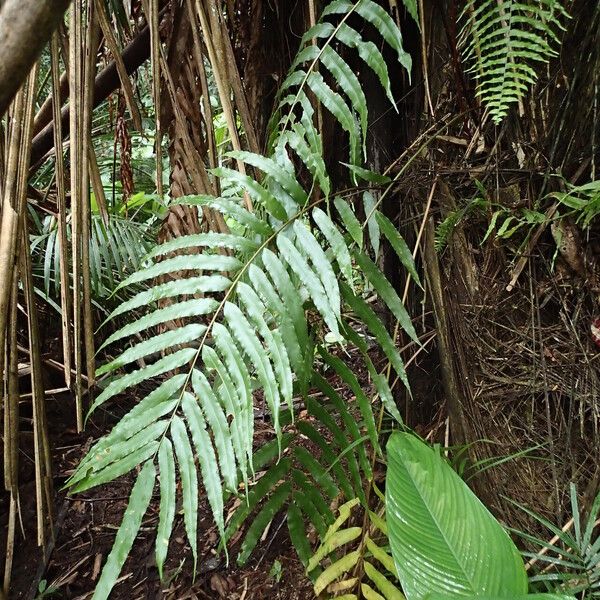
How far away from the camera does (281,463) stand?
3.62 feet

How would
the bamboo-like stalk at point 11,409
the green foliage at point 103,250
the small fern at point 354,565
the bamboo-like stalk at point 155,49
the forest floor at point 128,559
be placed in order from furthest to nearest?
the green foliage at point 103,250, the forest floor at point 128,559, the small fern at point 354,565, the bamboo-like stalk at point 155,49, the bamboo-like stalk at point 11,409

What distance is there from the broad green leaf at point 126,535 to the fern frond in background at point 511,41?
2.27ft

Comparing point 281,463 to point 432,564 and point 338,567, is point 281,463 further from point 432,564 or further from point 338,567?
point 432,564

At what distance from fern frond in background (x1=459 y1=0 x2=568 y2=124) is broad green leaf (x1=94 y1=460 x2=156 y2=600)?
69cm

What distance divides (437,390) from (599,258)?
1.52 ft

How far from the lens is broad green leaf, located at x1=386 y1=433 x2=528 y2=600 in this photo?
73 centimetres

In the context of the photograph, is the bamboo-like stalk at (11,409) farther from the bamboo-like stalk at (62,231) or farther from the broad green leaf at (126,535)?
the broad green leaf at (126,535)

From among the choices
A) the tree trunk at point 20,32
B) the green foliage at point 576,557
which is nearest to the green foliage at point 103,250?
the green foliage at point 576,557

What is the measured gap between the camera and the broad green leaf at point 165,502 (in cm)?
74

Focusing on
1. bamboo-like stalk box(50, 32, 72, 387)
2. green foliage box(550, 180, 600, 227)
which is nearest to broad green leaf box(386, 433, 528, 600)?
green foliage box(550, 180, 600, 227)

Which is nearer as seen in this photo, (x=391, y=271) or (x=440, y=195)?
(x=440, y=195)

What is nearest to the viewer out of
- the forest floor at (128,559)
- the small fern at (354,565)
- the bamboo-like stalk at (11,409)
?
the bamboo-like stalk at (11,409)

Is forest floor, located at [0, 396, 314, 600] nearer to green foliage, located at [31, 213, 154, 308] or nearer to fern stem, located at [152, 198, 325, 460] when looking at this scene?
green foliage, located at [31, 213, 154, 308]

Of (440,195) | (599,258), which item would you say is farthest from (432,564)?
(440,195)
